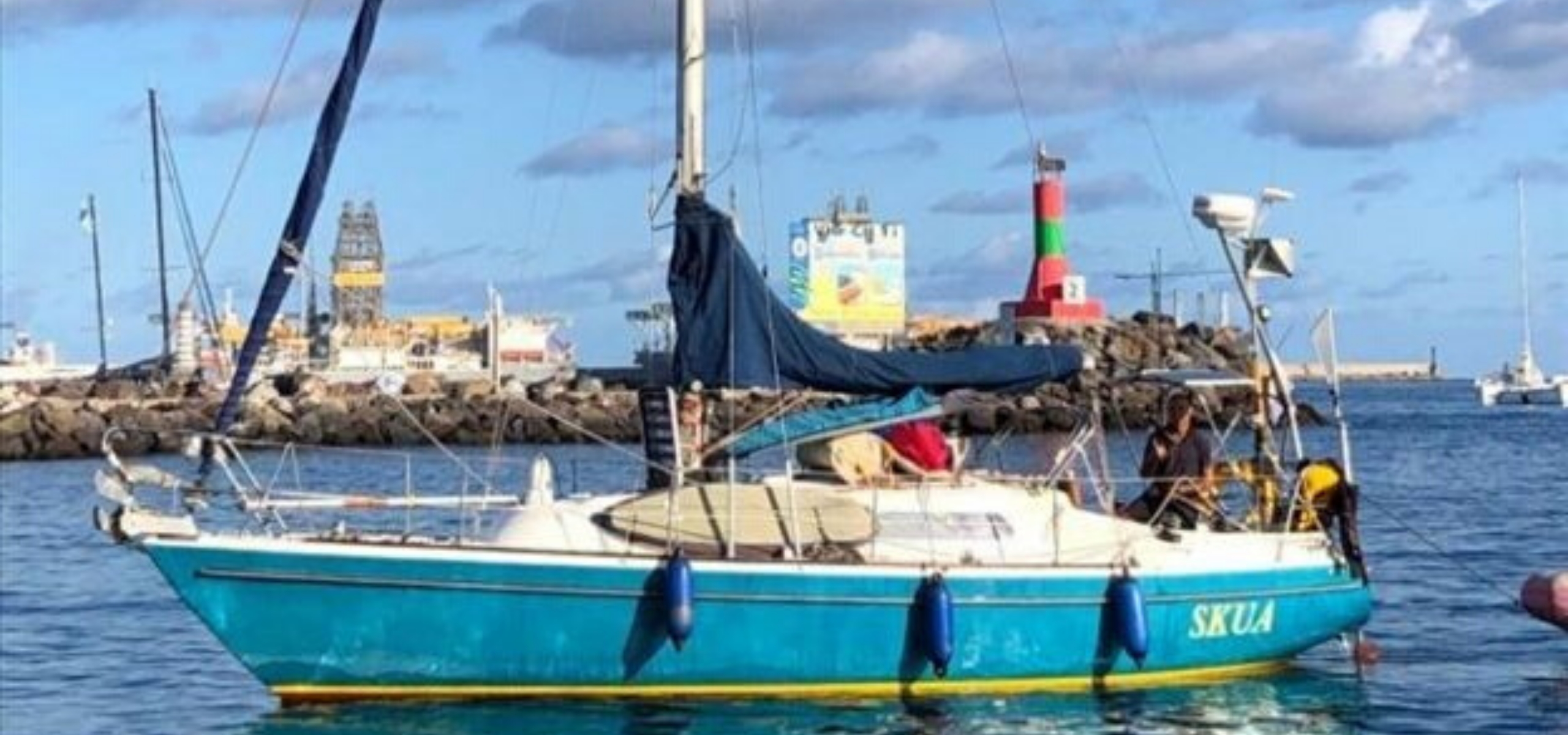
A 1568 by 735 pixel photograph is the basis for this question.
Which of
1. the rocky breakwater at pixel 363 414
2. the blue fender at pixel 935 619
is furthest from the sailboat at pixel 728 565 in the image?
the rocky breakwater at pixel 363 414

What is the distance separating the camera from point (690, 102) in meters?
18.9

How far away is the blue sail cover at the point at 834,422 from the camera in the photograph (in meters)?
18.6

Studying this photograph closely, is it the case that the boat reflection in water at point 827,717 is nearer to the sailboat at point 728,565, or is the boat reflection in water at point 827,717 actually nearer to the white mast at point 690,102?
the sailboat at point 728,565

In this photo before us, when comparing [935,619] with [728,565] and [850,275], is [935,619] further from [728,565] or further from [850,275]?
[850,275]

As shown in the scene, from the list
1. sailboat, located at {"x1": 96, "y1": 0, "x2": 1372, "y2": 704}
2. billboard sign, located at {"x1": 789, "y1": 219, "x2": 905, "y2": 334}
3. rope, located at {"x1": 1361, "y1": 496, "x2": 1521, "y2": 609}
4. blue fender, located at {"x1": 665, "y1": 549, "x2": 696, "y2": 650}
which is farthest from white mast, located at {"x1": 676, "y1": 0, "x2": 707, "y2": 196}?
billboard sign, located at {"x1": 789, "y1": 219, "x2": 905, "y2": 334}

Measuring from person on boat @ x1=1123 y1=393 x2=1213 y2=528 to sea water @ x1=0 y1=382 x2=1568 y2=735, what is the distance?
149 centimetres

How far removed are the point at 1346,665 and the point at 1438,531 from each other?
48.0ft

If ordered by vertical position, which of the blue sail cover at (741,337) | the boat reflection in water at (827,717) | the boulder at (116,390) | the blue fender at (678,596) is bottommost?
the boat reflection in water at (827,717)

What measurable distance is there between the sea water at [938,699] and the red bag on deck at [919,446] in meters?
1.94

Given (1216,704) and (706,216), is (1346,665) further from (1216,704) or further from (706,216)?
(706,216)

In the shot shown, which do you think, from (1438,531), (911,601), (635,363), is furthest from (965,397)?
(635,363)

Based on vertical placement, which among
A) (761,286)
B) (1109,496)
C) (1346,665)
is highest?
(761,286)

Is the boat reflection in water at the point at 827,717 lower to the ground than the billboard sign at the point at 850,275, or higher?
lower

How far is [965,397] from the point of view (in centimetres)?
2002
